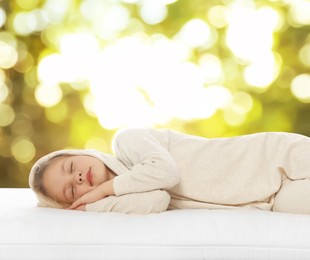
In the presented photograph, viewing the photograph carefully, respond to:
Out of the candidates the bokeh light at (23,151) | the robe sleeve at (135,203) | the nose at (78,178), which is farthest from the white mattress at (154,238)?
the bokeh light at (23,151)

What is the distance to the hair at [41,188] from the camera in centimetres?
192

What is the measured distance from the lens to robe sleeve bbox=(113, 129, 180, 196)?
1.79 m

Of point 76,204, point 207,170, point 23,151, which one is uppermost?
point 207,170

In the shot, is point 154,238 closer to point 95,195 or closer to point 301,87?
point 95,195

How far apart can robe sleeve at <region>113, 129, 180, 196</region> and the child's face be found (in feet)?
0.31

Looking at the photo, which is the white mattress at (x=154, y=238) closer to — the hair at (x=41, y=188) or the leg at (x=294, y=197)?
the leg at (x=294, y=197)

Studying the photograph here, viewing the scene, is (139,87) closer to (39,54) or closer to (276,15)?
(39,54)

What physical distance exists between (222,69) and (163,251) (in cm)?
235

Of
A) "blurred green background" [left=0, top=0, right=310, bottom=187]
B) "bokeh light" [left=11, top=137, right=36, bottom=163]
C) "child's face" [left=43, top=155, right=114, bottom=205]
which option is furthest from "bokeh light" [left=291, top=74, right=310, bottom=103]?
"child's face" [left=43, top=155, right=114, bottom=205]

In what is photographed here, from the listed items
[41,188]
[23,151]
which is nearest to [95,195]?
[41,188]

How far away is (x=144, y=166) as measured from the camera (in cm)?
181

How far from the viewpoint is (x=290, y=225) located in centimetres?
160

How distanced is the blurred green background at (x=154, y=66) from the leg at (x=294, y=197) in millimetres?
1841

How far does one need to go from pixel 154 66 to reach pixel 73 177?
1.91 m
